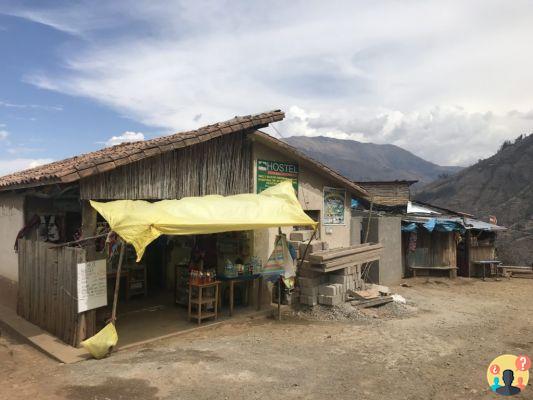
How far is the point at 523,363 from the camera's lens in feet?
22.6

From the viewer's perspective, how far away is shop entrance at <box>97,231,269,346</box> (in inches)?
339

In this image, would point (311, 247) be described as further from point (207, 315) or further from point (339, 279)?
point (207, 315)

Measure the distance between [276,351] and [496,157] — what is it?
41.4m

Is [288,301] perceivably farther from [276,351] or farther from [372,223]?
[372,223]

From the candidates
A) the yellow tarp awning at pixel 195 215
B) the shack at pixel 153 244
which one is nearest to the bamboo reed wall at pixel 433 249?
the shack at pixel 153 244

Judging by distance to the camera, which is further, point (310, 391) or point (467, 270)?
point (467, 270)

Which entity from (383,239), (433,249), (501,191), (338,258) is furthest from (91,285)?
(501,191)

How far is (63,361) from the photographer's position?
640 cm

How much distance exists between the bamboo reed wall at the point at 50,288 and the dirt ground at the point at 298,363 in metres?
0.58

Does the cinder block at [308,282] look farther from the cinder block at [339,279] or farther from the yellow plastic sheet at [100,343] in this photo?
the yellow plastic sheet at [100,343]

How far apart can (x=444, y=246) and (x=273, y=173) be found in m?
9.57

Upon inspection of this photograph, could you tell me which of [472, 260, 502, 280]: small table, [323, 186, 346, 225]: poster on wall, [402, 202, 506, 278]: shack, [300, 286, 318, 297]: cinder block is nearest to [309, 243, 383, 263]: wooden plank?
[300, 286, 318, 297]: cinder block

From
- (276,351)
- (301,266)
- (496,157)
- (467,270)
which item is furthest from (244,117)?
(496,157)

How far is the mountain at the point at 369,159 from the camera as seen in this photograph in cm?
11025
